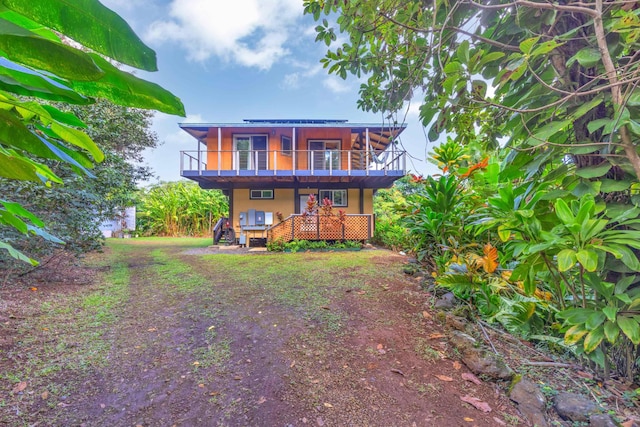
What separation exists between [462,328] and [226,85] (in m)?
12.7

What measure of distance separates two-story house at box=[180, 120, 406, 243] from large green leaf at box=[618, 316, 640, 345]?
30.8 feet

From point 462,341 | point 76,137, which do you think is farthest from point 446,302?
point 76,137

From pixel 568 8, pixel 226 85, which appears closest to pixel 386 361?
pixel 568 8

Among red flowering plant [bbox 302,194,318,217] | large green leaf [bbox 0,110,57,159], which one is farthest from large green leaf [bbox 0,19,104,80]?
red flowering plant [bbox 302,194,318,217]

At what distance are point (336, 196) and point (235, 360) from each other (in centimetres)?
1020

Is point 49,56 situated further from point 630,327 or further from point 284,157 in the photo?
point 284,157

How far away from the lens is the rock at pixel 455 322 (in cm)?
296

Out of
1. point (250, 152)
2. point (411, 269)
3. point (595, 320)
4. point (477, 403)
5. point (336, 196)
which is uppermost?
point (250, 152)

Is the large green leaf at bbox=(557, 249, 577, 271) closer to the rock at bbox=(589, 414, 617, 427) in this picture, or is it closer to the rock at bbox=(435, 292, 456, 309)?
the rock at bbox=(589, 414, 617, 427)

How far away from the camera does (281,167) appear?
12047 millimetres

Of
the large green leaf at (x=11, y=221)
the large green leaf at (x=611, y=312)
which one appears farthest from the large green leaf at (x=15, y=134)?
the large green leaf at (x=611, y=312)

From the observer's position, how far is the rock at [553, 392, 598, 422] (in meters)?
1.80

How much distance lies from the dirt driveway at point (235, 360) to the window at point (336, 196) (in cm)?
802

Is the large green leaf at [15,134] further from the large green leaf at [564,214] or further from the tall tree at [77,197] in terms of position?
the tall tree at [77,197]
